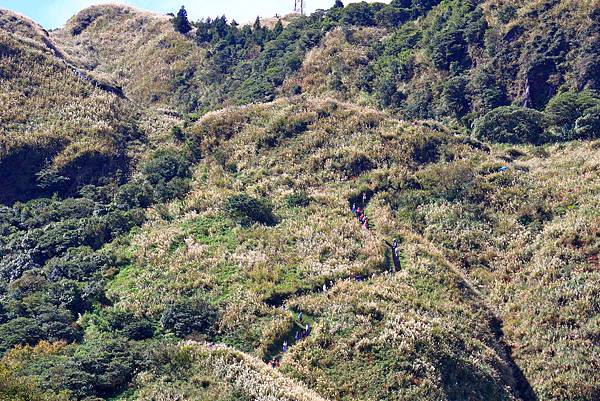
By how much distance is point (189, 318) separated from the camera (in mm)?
31797

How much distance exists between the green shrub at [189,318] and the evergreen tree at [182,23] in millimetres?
71807

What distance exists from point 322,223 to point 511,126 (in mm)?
24707

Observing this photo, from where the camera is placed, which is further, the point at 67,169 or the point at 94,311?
A: the point at 67,169

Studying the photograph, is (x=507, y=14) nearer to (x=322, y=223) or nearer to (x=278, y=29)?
(x=278, y=29)

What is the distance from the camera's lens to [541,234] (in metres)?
39.7

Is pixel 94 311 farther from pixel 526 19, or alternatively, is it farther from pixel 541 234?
pixel 526 19

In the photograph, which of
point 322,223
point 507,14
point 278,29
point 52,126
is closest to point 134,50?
point 278,29

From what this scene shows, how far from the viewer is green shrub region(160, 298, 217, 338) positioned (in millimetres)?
31281

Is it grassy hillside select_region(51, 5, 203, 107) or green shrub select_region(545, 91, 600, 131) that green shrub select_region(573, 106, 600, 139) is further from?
grassy hillside select_region(51, 5, 203, 107)

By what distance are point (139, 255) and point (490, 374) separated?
2105 cm

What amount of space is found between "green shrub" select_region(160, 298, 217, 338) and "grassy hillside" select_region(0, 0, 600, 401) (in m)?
0.13

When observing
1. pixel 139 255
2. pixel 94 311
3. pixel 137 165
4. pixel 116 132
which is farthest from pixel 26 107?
pixel 94 311


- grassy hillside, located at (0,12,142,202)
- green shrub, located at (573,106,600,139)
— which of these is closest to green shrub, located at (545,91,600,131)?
green shrub, located at (573,106,600,139)

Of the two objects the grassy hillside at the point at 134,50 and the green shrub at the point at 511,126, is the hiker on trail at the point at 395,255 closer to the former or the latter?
the green shrub at the point at 511,126
